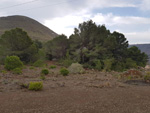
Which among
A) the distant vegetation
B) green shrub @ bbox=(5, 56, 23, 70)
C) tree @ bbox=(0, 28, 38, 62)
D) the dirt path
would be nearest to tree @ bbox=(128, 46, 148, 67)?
the distant vegetation

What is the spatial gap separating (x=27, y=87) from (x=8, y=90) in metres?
0.96

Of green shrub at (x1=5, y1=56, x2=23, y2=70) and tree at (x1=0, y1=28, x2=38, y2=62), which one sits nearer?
green shrub at (x1=5, y1=56, x2=23, y2=70)

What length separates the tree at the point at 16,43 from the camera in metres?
23.8

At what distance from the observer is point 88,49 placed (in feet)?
88.7

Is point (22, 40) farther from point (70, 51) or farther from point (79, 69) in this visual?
point (79, 69)

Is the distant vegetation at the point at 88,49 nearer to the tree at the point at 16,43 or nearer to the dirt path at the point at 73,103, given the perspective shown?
the tree at the point at 16,43

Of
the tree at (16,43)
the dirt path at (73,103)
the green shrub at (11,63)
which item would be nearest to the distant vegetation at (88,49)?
the tree at (16,43)

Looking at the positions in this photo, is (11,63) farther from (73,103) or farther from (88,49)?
(88,49)

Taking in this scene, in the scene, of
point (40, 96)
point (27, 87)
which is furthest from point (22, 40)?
point (40, 96)

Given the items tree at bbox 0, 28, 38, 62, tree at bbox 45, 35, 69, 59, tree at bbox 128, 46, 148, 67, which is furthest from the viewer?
tree at bbox 45, 35, 69, 59

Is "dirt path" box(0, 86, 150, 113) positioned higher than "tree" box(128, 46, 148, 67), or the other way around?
"tree" box(128, 46, 148, 67)

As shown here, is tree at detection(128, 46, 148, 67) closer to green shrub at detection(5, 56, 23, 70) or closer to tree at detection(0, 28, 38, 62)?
tree at detection(0, 28, 38, 62)

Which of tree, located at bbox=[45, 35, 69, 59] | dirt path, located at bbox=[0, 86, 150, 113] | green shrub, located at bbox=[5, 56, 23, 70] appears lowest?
dirt path, located at bbox=[0, 86, 150, 113]

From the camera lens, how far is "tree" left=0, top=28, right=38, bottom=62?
78.0ft
